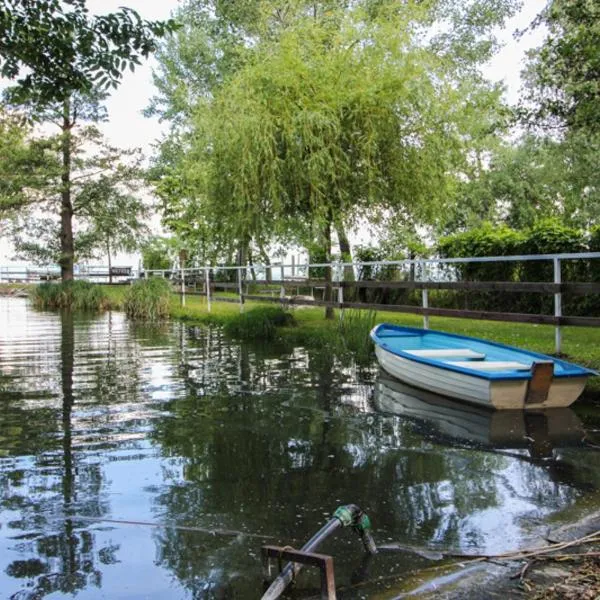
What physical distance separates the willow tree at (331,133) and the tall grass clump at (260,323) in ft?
5.22

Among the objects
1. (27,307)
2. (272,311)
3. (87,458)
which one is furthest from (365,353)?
(27,307)

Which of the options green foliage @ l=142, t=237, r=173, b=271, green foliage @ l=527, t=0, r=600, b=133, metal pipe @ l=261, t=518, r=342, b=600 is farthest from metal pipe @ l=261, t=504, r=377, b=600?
green foliage @ l=142, t=237, r=173, b=271

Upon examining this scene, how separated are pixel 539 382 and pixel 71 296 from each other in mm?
20320

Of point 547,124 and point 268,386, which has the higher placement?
point 547,124

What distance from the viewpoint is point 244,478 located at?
4.60m

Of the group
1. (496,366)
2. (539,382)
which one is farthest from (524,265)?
(539,382)

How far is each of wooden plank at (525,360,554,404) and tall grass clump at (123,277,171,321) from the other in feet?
43.9

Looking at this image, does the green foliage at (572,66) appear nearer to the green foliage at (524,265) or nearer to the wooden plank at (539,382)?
the green foliage at (524,265)

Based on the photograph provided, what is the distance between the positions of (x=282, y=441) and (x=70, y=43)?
5043 mm

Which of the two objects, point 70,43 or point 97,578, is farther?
point 70,43

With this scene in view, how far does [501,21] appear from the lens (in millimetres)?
23750

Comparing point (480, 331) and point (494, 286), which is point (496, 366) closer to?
point (494, 286)

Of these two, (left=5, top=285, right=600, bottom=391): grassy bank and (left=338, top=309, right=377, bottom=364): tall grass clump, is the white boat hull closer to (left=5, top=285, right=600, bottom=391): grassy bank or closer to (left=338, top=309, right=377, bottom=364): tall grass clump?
(left=5, top=285, right=600, bottom=391): grassy bank

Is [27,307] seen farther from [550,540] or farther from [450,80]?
[550,540]
